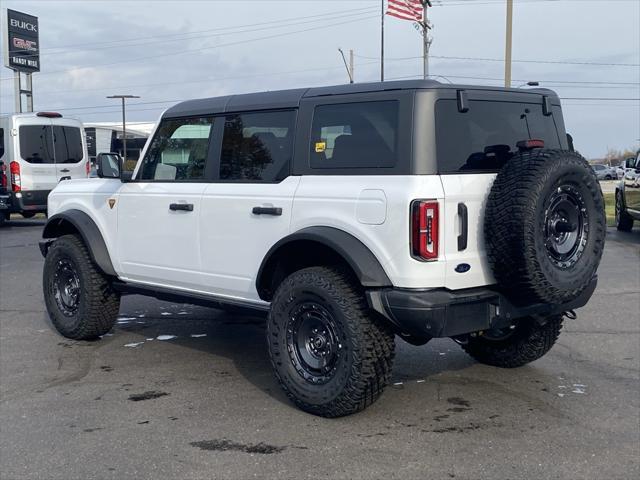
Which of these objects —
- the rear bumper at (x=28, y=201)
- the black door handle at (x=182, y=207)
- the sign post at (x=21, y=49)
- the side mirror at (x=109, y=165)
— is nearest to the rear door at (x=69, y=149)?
the rear bumper at (x=28, y=201)

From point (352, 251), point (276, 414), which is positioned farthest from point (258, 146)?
point (276, 414)

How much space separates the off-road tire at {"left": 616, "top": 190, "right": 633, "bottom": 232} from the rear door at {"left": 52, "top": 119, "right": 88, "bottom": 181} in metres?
12.5

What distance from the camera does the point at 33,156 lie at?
1769 centimetres

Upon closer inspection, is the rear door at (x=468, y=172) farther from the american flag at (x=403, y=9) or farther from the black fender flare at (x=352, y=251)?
the american flag at (x=403, y=9)

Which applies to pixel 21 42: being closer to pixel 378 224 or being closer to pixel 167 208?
pixel 167 208

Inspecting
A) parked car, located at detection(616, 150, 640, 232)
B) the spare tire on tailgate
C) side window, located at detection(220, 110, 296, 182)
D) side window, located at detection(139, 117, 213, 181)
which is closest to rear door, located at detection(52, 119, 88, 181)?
parked car, located at detection(616, 150, 640, 232)

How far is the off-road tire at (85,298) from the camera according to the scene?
21.6ft

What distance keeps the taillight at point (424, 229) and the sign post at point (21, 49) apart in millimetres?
35774

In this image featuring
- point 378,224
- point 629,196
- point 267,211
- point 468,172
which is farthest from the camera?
point 629,196

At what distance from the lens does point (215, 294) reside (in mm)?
5641

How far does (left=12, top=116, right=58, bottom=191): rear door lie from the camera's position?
17469mm

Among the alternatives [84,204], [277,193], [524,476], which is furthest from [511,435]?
[84,204]

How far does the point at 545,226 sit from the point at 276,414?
2056mm

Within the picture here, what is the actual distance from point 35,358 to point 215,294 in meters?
1.82
